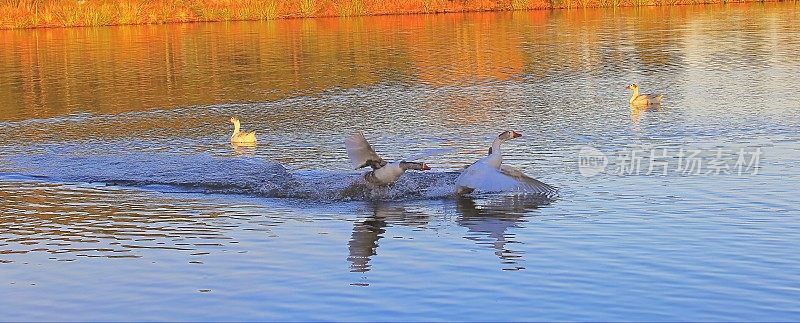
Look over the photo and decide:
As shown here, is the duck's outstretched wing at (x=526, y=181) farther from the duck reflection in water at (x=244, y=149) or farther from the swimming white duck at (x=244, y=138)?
the swimming white duck at (x=244, y=138)

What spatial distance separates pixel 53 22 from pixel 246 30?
11152mm

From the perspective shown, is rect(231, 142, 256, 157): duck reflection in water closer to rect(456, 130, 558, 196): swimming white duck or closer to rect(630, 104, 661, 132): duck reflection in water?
rect(456, 130, 558, 196): swimming white duck

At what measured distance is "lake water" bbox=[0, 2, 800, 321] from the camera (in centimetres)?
1009

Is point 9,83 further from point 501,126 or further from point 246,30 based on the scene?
point 246,30

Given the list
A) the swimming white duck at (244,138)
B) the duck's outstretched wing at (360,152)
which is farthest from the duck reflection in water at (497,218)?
the swimming white duck at (244,138)

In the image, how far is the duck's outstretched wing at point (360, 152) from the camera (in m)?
14.6

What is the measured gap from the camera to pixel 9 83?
3127 centimetres

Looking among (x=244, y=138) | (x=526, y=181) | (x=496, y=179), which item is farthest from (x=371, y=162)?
(x=244, y=138)

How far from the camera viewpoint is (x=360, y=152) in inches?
578

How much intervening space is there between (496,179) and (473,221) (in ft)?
2.71

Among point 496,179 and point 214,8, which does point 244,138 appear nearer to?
point 496,179

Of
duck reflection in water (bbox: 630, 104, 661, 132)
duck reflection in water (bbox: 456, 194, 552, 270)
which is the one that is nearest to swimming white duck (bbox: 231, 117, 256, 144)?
duck reflection in water (bbox: 630, 104, 661, 132)

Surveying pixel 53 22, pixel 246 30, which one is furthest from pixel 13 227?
pixel 53 22

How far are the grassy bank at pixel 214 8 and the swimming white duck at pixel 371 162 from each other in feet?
141
